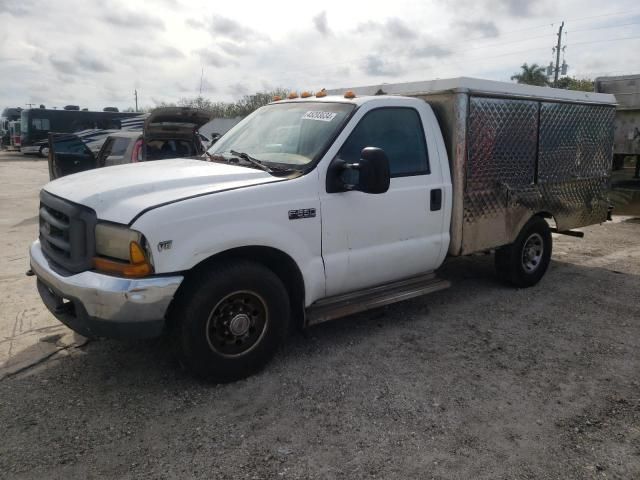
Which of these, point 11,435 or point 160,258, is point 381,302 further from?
point 11,435

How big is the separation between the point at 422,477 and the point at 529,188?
146 inches

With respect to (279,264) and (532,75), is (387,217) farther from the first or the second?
(532,75)

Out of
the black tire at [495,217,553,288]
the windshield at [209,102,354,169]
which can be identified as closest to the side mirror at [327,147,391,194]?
the windshield at [209,102,354,169]

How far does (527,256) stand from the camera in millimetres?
5848

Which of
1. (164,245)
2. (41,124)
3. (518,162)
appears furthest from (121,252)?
(41,124)

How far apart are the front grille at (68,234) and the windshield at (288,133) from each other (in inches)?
56.6

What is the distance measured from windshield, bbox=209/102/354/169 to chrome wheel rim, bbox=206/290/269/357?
41.9 inches

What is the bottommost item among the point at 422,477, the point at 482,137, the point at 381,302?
the point at 422,477

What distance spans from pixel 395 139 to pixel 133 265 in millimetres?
2361

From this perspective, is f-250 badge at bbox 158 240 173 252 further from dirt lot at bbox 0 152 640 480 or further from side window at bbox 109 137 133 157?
side window at bbox 109 137 133 157

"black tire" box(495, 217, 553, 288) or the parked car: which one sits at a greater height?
the parked car

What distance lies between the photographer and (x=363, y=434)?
309 cm

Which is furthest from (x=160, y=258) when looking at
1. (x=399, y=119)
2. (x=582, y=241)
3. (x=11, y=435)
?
(x=582, y=241)

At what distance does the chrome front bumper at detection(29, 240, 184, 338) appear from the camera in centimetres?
307
